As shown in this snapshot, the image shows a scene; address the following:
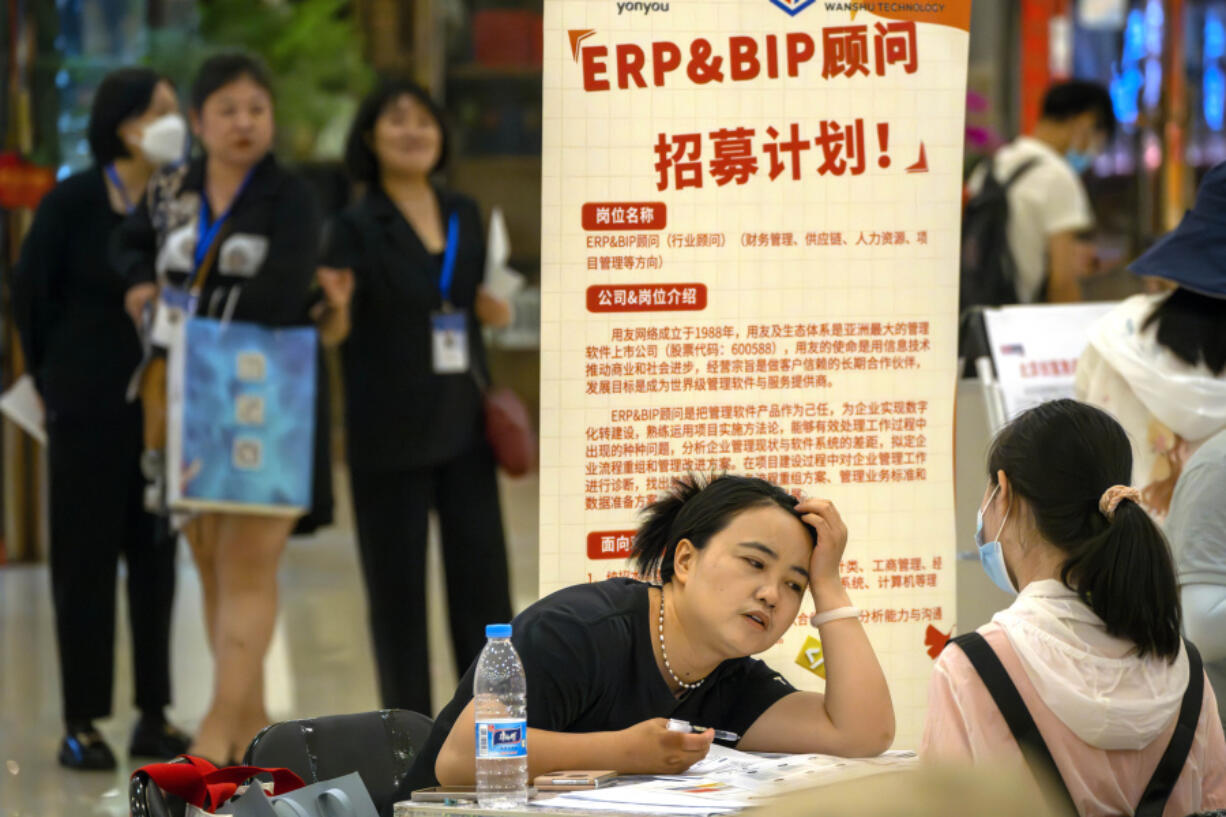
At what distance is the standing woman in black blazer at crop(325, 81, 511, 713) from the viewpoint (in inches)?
181

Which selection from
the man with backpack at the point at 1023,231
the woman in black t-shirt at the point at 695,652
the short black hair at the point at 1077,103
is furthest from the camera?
the short black hair at the point at 1077,103

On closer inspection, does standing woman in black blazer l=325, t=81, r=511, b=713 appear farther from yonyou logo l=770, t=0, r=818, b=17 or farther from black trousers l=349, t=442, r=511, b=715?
yonyou logo l=770, t=0, r=818, b=17

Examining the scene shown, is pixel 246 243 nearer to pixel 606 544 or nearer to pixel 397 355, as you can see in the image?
pixel 397 355

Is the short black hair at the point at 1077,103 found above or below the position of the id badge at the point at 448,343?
above

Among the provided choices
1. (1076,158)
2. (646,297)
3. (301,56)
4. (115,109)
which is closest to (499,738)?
(646,297)

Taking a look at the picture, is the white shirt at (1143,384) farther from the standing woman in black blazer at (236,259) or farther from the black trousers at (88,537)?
the black trousers at (88,537)

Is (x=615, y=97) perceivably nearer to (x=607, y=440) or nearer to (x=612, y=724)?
(x=607, y=440)

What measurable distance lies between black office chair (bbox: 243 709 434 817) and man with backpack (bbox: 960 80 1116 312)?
354cm

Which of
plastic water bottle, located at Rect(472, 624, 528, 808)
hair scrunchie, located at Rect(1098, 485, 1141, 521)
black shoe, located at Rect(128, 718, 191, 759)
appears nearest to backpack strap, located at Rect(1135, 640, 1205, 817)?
hair scrunchie, located at Rect(1098, 485, 1141, 521)

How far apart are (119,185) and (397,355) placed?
0.98 m

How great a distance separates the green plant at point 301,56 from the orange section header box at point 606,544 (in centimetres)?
681

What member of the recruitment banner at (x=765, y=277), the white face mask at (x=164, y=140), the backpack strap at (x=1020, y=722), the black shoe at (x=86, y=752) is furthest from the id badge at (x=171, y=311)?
the backpack strap at (x=1020, y=722)

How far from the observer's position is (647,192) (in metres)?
2.99

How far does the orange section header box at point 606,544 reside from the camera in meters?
2.98
